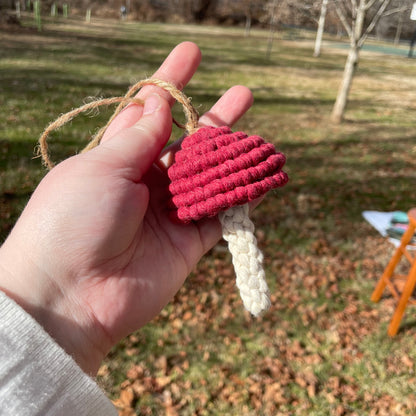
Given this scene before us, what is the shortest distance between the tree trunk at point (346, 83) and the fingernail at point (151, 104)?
23.1 ft

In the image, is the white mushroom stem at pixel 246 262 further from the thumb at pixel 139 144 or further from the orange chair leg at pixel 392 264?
the orange chair leg at pixel 392 264

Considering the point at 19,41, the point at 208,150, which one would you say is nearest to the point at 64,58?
the point at 19,41

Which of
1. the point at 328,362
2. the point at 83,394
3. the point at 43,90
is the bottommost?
the point at 328,362

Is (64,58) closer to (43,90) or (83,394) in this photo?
(43,90)

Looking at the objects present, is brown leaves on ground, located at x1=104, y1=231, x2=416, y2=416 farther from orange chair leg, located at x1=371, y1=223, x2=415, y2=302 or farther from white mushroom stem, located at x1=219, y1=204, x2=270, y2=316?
white mushroom stem, located at x1=219, y1=204, x2=270, y2=316

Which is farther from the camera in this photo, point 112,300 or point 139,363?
point 139,363

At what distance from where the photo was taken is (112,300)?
61.5 inches

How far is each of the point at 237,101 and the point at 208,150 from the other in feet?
2.46

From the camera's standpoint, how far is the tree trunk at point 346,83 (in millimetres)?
7830

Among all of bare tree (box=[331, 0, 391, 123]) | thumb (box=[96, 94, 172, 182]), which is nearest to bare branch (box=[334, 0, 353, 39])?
bare tree (box=[331, 0, 391, 123])

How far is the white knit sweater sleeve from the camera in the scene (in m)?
1.07

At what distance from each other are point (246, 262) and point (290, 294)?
2.38 m

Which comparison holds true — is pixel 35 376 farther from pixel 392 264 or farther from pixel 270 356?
pixel 392 264

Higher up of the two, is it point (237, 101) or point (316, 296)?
point (237, 101)
